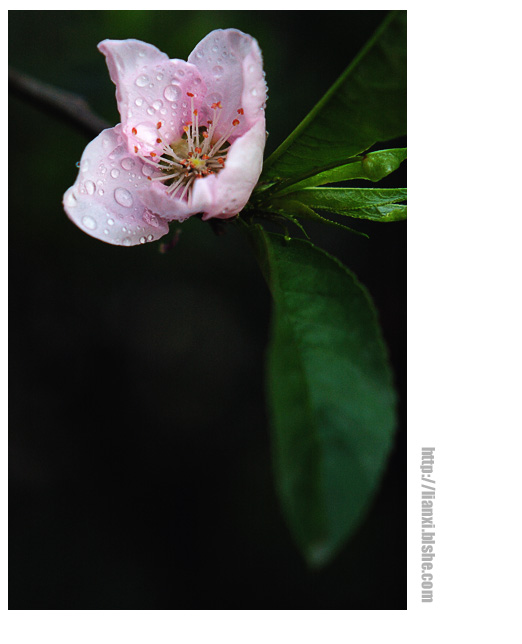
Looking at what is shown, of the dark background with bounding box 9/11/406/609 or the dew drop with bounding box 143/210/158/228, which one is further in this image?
the dark background with bounding box 9/11/406/609

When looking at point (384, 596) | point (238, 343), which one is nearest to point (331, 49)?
point (238, 343)

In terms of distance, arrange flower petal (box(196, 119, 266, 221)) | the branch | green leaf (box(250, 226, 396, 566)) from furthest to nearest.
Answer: the branch
flower petal (box(196, 119, 266, 221))
green leaf (box(250, 226, 396, 566))

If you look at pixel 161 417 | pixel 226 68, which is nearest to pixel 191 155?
pixel 226 68

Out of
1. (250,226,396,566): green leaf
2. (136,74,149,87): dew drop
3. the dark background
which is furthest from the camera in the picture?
the dark background

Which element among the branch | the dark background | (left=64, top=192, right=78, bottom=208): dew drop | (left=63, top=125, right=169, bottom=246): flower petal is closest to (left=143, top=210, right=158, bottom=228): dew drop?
(left=63, top=125, right=169, bottom=246): flower petal

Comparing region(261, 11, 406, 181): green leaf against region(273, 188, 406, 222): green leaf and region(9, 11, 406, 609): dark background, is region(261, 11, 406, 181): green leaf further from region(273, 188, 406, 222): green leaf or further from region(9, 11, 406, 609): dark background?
region(9, 11, 406, 609): dark background
